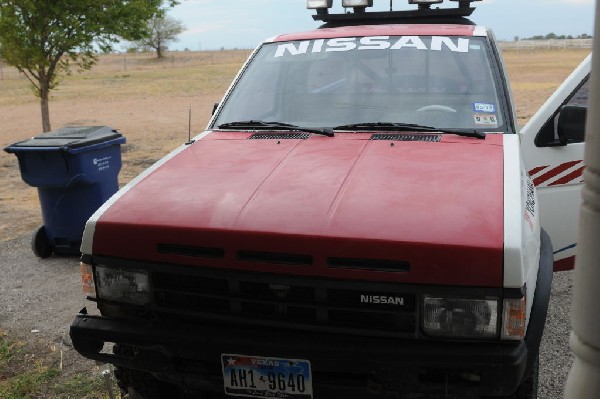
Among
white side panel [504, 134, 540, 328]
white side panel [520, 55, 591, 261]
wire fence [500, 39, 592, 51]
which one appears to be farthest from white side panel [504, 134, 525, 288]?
wire fence [500, 39, 592, 51]

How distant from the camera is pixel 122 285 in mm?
2938

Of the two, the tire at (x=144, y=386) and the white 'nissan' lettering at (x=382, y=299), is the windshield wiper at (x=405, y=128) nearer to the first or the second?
the white 'nissan' lettering at (x=382, y=299)

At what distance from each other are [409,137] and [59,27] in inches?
373

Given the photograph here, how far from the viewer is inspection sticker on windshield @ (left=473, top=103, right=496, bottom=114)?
3727mm

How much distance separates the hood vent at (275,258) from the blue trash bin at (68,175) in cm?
385

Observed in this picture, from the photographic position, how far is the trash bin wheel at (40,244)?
644 centimetres

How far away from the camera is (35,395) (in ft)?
12.7

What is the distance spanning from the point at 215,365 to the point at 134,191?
3.07ft

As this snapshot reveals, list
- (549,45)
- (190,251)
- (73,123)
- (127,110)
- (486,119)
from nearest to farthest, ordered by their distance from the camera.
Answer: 1. (190,251)
2. (486,119)
3. (73,123)
4. (127,110)
5. (549,45)

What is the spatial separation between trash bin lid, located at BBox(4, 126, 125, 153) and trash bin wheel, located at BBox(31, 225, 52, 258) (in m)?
0.86

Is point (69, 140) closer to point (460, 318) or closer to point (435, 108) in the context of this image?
point (435, 108)


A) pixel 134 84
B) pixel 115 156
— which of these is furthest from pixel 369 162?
pixel 134 84

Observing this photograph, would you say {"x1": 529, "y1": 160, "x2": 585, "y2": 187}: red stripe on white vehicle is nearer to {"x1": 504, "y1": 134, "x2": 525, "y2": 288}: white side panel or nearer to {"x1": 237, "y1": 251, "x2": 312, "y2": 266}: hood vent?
{"x1": 504, "y1": 134, "x2": 525, "y2": 288}: white side panel

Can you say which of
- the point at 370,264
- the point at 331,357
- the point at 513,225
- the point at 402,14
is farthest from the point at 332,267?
the point at 402,14
